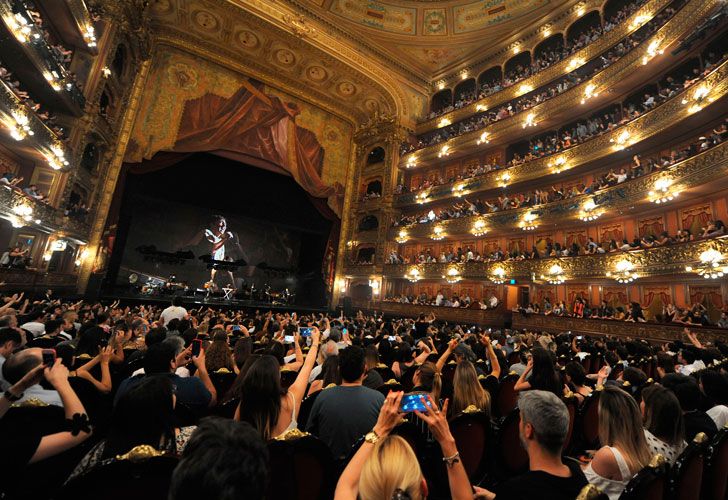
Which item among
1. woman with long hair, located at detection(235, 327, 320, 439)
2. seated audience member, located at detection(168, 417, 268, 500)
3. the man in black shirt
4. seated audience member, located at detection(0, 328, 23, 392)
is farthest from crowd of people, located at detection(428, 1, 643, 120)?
seated audience member, located at detection(0, 328, 23, 392)

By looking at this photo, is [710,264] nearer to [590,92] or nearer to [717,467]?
[590,92]

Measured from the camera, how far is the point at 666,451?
96.7 inches

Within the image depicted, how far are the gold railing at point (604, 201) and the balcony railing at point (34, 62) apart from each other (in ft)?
59.4

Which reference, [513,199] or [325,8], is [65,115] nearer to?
[325,8]

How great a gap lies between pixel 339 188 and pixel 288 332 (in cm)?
1940

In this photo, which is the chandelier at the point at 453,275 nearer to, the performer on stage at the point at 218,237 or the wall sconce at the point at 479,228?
the wall sconce at the point at 479,228

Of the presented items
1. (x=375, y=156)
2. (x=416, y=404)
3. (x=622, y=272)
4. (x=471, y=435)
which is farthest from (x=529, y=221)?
(x=416, y=404)

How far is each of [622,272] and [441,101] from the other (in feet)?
62.4

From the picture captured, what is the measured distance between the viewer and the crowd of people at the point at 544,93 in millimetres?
15242

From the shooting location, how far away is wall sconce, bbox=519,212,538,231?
56.7 ft

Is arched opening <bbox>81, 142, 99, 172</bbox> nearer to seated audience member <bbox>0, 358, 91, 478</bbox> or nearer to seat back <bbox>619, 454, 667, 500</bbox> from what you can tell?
seated audience member <bbox>0, 358, 91, 478</bbox>

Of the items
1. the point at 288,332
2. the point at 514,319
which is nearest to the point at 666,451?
the point at 288,332

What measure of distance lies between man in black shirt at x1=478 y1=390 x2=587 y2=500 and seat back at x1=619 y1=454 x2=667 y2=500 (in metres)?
0.25

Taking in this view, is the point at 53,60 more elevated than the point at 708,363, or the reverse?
the point at 53,60
